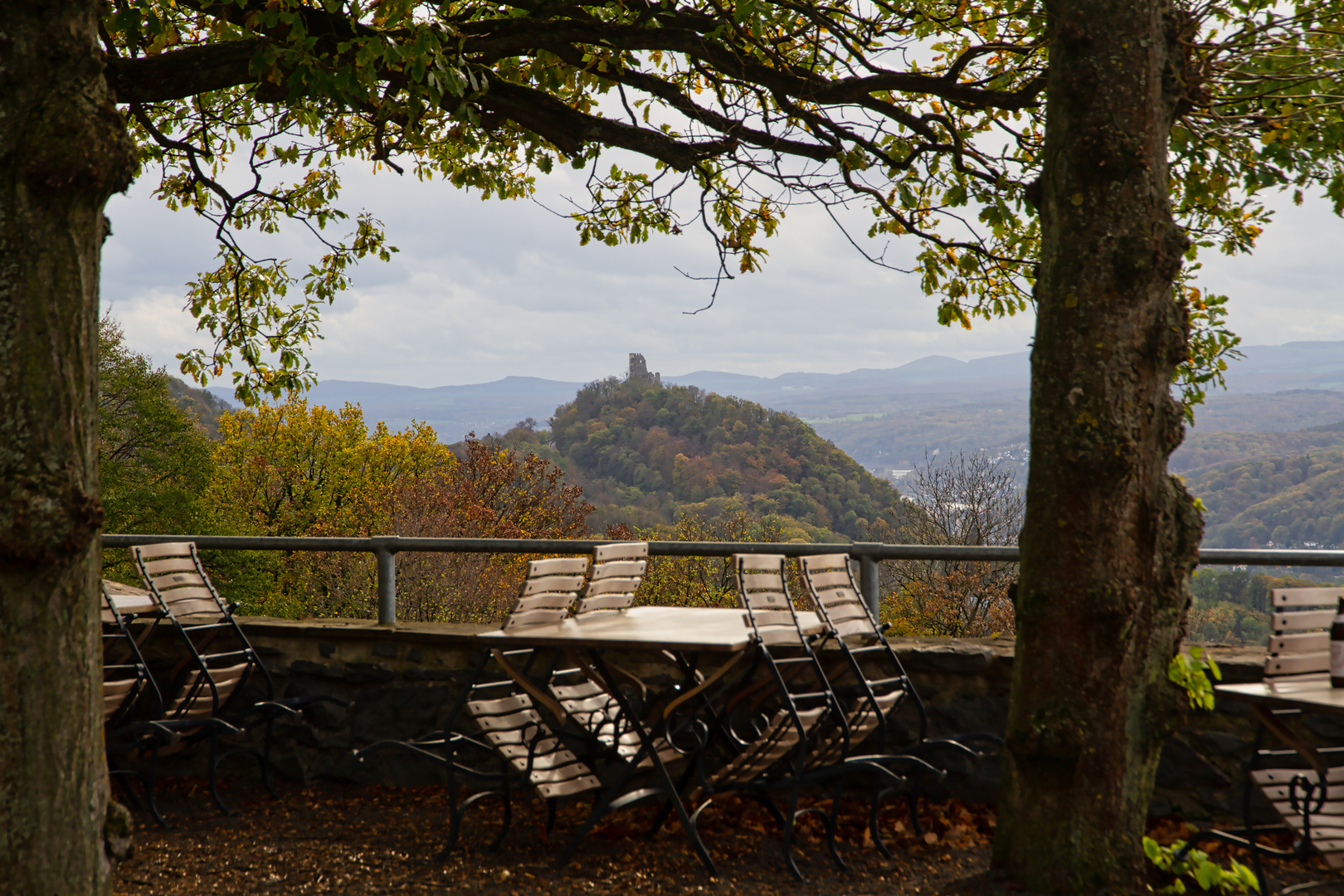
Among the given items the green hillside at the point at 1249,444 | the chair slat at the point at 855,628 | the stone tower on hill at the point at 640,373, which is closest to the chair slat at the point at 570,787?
the chair slat at the point at 855,628

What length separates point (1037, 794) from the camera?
9.75ft

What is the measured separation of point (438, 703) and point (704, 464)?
137 feet

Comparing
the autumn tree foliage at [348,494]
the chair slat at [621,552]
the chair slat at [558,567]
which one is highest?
the chair slat at [621,552]

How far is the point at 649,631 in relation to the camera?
144 inches

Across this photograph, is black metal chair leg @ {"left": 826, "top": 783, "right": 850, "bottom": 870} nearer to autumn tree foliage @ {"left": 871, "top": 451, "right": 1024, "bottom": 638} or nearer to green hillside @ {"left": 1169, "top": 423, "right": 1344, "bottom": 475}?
autumn tree foliage @ {"left": 871, "top": 451, "right": 1024, "bottom": 638}

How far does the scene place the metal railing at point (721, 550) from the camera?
3719 millimetres

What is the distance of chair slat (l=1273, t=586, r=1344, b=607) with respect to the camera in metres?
3.23

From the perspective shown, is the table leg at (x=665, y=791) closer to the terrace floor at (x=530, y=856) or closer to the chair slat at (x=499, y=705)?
the terrace floor at (x=530, y=856)

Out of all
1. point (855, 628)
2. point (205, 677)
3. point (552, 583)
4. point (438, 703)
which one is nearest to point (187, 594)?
point (205, 677)

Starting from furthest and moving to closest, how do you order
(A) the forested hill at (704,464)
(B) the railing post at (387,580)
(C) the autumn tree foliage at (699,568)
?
(A) the forested hill at (704,464) < (C) the autumn tree foliage at (699,568) < (B) the railing post at (387,580)

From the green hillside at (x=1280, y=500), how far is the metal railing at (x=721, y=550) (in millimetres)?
15755

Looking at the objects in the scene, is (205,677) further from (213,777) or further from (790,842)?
(790,842)

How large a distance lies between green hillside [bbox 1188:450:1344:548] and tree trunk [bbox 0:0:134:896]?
19.0 meters

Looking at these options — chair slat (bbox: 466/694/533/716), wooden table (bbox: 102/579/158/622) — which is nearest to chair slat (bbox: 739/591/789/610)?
chair slat (bbox: 466/694/533/716)
